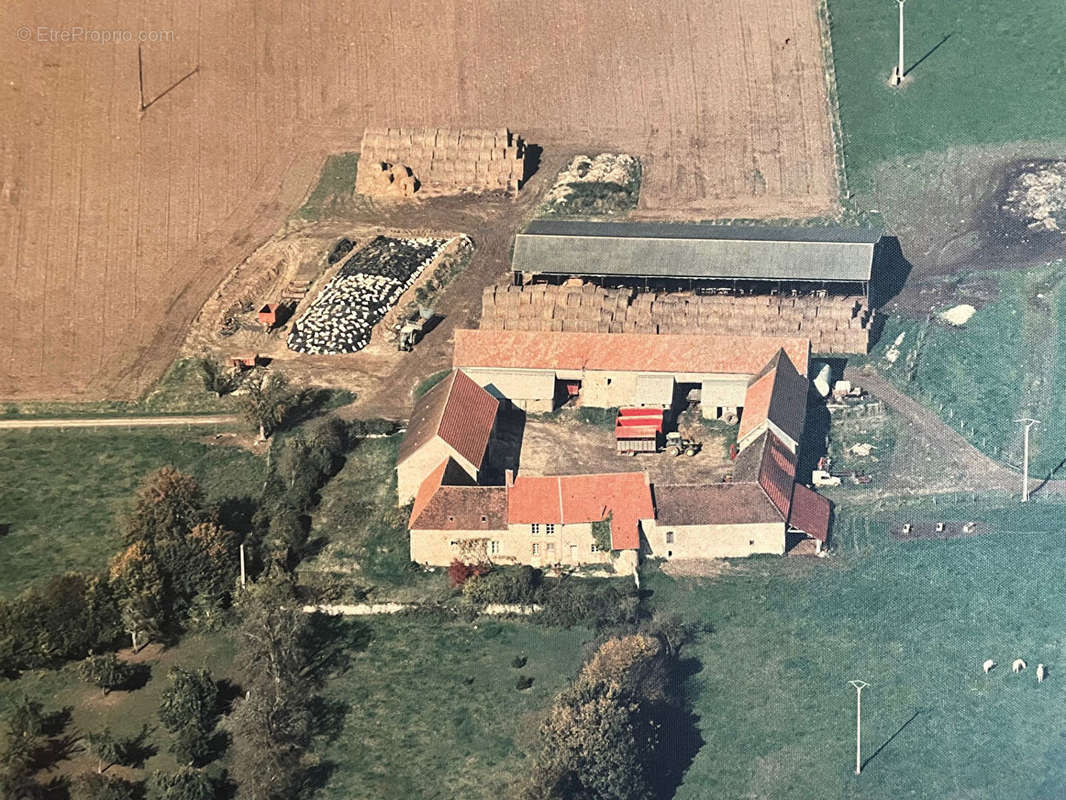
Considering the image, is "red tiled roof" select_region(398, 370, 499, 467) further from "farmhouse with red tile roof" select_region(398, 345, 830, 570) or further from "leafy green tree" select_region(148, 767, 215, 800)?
"leafy green tree" select_region(148, 767, 215, 800)

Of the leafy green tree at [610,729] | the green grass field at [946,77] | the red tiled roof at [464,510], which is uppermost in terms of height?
the green grass field at [946,77]

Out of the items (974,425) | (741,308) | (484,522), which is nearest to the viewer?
(484,522)

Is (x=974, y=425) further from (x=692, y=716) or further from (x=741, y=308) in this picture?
(x=692, y=716)

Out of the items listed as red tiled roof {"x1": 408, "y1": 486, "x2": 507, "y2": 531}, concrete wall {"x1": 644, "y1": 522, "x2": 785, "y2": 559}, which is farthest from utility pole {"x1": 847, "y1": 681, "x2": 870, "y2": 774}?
red tiled roof {"x1": 408, "y1": 486, "x2": 507, "y2": 531}

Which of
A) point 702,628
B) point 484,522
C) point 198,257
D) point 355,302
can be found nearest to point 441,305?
point 355,302

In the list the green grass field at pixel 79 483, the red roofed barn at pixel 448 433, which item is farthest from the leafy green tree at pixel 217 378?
the red roofed barn at pixel 448 433

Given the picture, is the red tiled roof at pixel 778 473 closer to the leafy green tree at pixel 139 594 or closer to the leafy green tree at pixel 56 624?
the leafy green tree at pixel 139 594

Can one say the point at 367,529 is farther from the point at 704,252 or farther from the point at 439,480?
the point at 704,252
